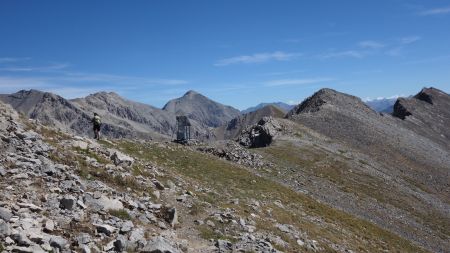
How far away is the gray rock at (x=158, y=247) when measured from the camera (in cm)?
1831

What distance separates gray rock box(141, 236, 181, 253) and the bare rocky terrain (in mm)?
60

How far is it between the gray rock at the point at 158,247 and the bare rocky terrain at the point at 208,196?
60mm

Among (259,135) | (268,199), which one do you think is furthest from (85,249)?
(259,135)

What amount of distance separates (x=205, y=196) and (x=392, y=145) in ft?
276

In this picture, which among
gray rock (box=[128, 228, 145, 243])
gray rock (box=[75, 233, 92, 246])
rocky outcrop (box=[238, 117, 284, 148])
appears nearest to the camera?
gray rock (box=[75, 233, 92, 246])

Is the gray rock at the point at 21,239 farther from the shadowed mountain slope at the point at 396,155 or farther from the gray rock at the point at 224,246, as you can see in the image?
the shadowed mountain slope at the point at 396,155

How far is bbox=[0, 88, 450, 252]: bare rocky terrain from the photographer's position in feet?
61.4

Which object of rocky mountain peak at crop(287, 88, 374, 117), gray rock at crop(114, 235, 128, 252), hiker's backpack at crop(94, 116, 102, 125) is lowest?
gray rock at crop(114, 235, 128, 252)

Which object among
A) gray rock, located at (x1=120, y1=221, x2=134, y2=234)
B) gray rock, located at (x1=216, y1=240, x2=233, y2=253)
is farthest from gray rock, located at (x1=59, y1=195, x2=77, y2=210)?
gray rock, located at (x1=216, y1=240, x2=233, y2=253)

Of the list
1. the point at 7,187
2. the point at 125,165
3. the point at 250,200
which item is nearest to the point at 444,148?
the point at 250,200

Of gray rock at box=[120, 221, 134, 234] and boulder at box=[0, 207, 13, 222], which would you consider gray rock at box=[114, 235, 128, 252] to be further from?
boulder at box=[0, 207, 13, 222]

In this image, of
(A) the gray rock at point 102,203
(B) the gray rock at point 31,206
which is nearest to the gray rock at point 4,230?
(B) the gray rock at point 31,206

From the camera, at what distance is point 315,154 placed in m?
76.2

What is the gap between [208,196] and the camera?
30219mm
